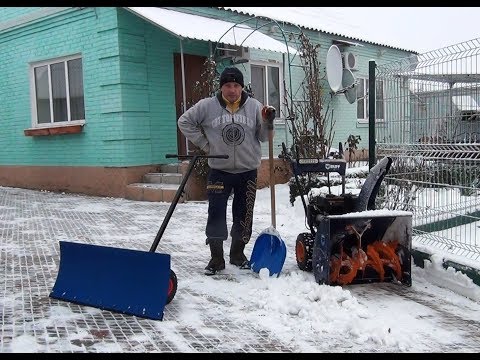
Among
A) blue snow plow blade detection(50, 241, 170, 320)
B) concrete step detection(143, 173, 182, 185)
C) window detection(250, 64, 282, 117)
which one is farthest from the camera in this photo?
window detection(250, 64, 282, 117)

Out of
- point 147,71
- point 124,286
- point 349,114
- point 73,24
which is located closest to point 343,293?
point 124,286

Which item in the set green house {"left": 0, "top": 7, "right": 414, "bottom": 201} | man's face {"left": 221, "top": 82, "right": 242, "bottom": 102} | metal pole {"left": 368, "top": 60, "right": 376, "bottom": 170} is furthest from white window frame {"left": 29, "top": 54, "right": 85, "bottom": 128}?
metal pole {"left": 368, "top": 60, "right": 376, "bottom": 170}

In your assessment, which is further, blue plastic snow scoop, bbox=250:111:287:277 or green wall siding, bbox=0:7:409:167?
green wall siding, bbox=0:7:409:167

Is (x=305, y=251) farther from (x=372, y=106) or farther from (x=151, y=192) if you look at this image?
(x=151, y=192)

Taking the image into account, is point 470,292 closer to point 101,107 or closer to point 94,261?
point 94,261

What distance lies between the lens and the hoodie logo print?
433 centimetres

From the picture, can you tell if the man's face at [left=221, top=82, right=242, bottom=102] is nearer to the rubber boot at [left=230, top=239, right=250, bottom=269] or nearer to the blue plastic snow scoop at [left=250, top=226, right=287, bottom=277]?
the blue plastic snow scoop at [left=250, top=226, right=287, bottom=277]

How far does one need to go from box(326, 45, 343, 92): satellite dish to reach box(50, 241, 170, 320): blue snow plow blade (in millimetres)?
8102

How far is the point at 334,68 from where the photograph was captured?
10930 millimetres

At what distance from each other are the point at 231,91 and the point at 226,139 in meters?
0.43

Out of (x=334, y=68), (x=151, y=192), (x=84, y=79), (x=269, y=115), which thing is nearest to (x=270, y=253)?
(x=269, y=115)

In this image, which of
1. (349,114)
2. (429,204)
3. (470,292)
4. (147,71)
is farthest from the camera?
(349,114)
